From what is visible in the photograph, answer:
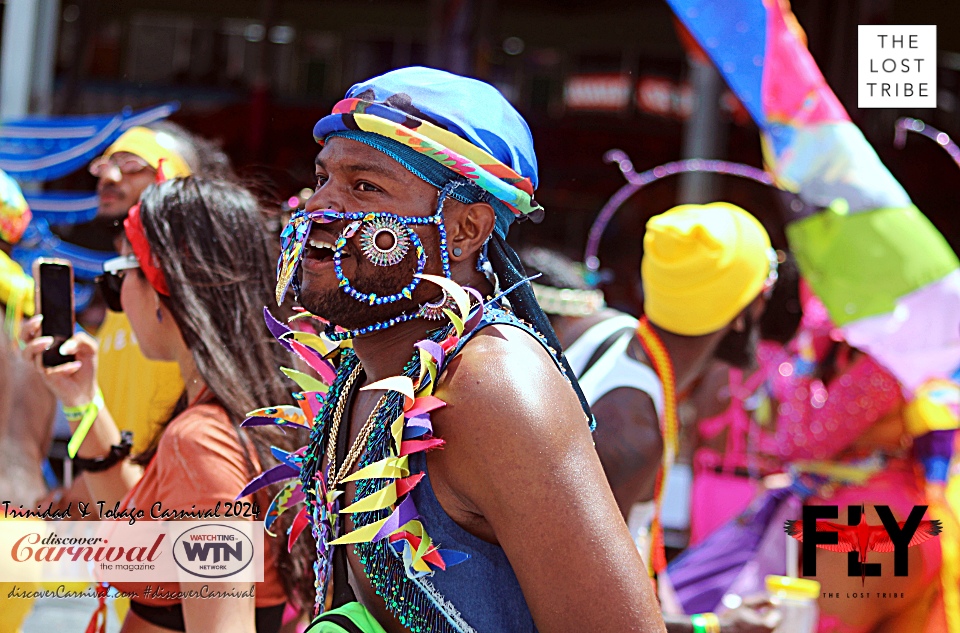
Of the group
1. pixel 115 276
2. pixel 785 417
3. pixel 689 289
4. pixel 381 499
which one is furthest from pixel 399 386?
pixel 785 417

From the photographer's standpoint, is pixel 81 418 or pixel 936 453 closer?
pixel 81 418

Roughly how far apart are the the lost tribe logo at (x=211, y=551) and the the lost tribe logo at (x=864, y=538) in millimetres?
1861

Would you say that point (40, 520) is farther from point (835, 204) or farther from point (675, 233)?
point (835, 204)

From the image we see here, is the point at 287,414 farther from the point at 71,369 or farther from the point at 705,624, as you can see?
the point at 705,624

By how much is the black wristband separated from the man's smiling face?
1.38 meters

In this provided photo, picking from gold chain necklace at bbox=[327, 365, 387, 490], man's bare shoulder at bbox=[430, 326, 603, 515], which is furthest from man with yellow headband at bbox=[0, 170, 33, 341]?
man's bare shoulder at bbox=[430, 326, 603, 515]

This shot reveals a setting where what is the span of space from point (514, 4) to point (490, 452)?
45.4ft

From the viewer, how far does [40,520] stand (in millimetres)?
2816

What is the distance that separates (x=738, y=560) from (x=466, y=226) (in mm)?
2806

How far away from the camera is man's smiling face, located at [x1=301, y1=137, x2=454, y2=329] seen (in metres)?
1.66

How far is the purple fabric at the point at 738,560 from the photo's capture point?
3.96 meters

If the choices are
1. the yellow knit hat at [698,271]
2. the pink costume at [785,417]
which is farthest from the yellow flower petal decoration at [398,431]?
the pink costume at [785,417]

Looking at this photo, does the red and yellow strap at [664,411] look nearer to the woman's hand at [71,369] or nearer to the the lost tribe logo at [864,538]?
the the lost tribe logo at [864,538]

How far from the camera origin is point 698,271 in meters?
3.85
